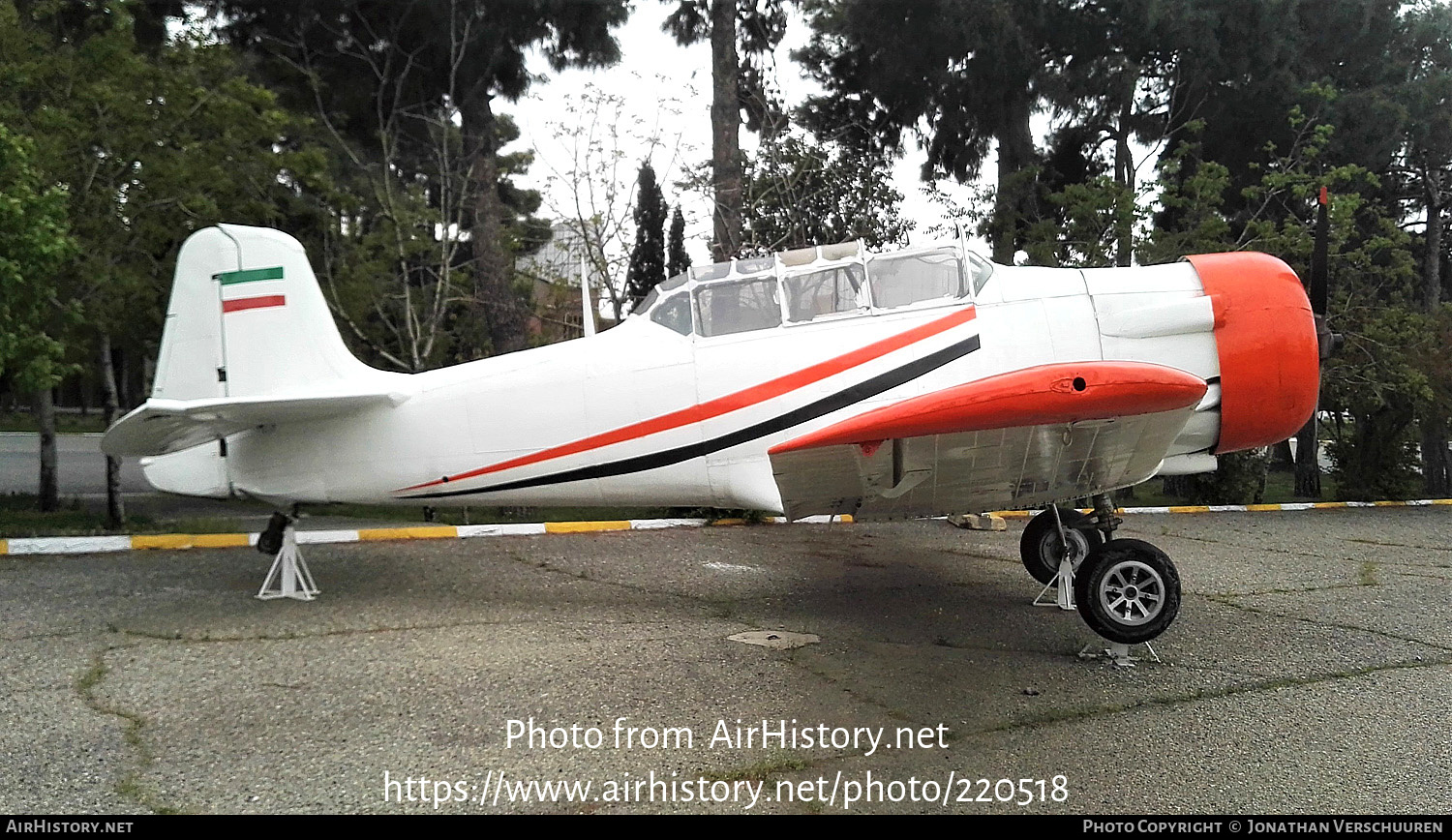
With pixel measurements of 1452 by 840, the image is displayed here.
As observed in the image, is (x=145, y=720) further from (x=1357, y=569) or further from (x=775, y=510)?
(x=1357, y=569)

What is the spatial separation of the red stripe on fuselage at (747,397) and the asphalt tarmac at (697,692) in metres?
1.08

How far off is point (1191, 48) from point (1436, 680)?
13489mm

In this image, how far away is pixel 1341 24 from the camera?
15.9 meters

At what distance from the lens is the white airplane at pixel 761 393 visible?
5.15 metres

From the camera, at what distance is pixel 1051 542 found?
6.79 m

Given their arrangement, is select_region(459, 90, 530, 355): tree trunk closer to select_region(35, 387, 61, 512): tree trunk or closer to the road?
the road

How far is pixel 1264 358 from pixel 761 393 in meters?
3.02

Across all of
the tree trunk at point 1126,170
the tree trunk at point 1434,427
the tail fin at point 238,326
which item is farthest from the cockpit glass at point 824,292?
the tree trunk at point 1434,427

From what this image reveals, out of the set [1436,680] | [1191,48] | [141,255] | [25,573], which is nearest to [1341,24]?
[1191,48]

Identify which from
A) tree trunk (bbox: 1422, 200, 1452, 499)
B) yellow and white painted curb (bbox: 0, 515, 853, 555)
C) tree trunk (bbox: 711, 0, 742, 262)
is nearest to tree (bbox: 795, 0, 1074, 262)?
tree trunk (bbox: 711, 0, 742, 262)

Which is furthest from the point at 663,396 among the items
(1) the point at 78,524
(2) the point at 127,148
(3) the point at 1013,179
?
(3) the point at 1013,179

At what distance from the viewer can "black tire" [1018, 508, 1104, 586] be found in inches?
263

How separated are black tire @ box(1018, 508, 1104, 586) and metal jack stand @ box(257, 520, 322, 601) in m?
5.30

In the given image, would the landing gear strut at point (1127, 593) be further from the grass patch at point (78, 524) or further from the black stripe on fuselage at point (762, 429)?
the grass patch at point (78, 524)
